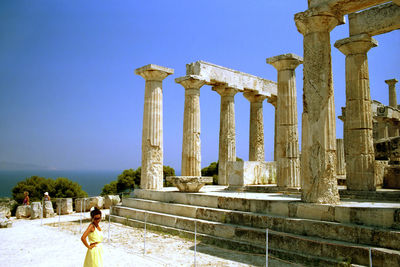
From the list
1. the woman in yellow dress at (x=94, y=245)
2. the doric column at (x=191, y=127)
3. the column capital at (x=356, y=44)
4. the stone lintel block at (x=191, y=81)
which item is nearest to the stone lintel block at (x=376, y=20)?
the column capital at (x=356, y=44)

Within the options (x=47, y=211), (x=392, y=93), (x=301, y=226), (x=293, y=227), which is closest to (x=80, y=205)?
(x=47, y=211)

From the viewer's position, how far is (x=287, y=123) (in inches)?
531

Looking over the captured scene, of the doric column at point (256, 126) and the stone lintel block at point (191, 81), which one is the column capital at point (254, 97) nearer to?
the doric column at point (256, 126)

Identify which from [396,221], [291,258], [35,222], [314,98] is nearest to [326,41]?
[314,98]

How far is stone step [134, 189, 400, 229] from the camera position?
7.18m

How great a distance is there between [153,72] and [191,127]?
304 centimetres

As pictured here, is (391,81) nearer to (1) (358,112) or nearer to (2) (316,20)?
(1) (358,112)

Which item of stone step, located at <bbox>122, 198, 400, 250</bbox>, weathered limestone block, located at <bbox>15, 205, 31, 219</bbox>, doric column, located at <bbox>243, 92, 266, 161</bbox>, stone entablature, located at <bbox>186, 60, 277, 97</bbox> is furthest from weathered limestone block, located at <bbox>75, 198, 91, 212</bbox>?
doric column, located at <bbox>243, 92, 266, 161</bbox>

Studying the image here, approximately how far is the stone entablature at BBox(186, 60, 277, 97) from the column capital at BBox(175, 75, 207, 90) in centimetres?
32

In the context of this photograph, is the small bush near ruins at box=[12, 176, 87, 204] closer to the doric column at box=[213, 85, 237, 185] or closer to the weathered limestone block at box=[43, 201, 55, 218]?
the weathered limestone block at box=[43, 201, 55, 218]

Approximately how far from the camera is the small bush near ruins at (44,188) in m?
24.2

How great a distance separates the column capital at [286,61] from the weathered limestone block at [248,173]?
428cm

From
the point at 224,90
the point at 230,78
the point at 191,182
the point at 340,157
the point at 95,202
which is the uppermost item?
the point at 230,78

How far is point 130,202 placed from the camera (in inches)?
574
